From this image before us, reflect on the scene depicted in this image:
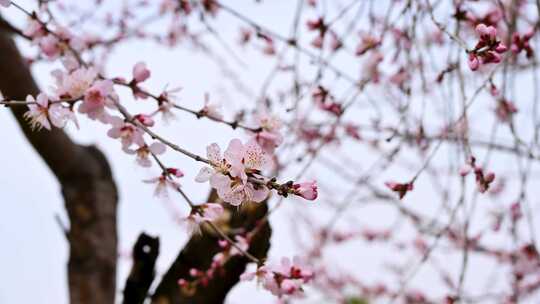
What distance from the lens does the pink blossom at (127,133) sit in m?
1.09

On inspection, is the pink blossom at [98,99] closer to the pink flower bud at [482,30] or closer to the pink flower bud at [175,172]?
the pink flower bud at [175,172]

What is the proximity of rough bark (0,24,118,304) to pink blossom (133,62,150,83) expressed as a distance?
1.04 metres

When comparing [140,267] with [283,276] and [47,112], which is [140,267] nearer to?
[283,276]

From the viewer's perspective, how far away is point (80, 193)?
2391mm

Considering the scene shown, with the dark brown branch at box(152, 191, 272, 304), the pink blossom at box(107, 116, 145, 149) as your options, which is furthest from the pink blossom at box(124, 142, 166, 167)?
the dark brown branch at box(152, 191, 272, 304)

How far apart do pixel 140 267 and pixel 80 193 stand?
2.47ft

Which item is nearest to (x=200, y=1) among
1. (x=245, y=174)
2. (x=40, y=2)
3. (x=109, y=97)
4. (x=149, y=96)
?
(x=40, y=2)

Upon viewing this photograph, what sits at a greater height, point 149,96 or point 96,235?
point 96,235

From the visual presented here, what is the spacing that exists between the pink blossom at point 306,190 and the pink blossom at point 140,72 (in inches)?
20.3

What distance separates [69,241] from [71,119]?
132cm

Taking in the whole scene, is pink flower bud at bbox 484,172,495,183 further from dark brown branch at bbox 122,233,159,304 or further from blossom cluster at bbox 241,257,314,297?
dark brown branch at bbox 122,233,159,304

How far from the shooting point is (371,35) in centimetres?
167

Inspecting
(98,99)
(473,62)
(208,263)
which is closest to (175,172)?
(98,99)

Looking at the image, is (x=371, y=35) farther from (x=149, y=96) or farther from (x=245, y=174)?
(x=245, y=174)
